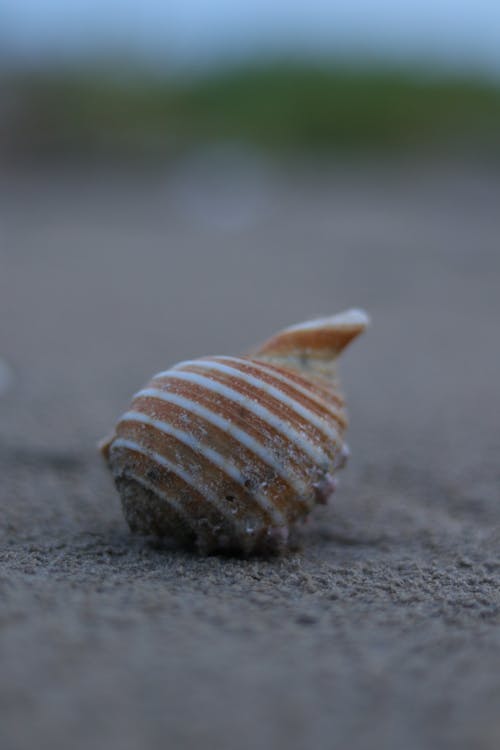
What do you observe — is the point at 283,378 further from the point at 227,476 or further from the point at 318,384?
the point at 227,476

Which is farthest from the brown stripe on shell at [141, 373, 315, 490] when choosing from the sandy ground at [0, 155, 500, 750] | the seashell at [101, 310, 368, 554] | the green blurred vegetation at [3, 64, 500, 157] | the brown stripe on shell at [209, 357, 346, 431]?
the green blurred vegetation at [3, 64, 500, 157]

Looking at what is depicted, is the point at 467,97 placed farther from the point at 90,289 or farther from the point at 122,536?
the point at 122,536

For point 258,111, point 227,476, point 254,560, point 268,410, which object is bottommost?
point 254,560

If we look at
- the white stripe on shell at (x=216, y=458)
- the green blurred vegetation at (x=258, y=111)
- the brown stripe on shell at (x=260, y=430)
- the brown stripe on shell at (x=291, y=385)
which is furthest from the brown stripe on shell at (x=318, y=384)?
the green blurred vegetation at (x=258, y=111)

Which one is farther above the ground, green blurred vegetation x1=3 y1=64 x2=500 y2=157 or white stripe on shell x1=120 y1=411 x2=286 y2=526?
green blurred vegetation x1=3 y1=64 x2=500 y2=157

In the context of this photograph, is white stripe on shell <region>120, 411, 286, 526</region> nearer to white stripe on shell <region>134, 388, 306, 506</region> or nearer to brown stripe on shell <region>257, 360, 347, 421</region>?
white stripe on shell <region>134, 388, 306, 506</region>

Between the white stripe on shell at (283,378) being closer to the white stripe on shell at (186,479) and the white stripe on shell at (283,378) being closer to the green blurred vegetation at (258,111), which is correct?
the white stripe on shell at (186,479)

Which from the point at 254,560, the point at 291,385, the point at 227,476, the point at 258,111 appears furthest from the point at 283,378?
the point at 258,111
